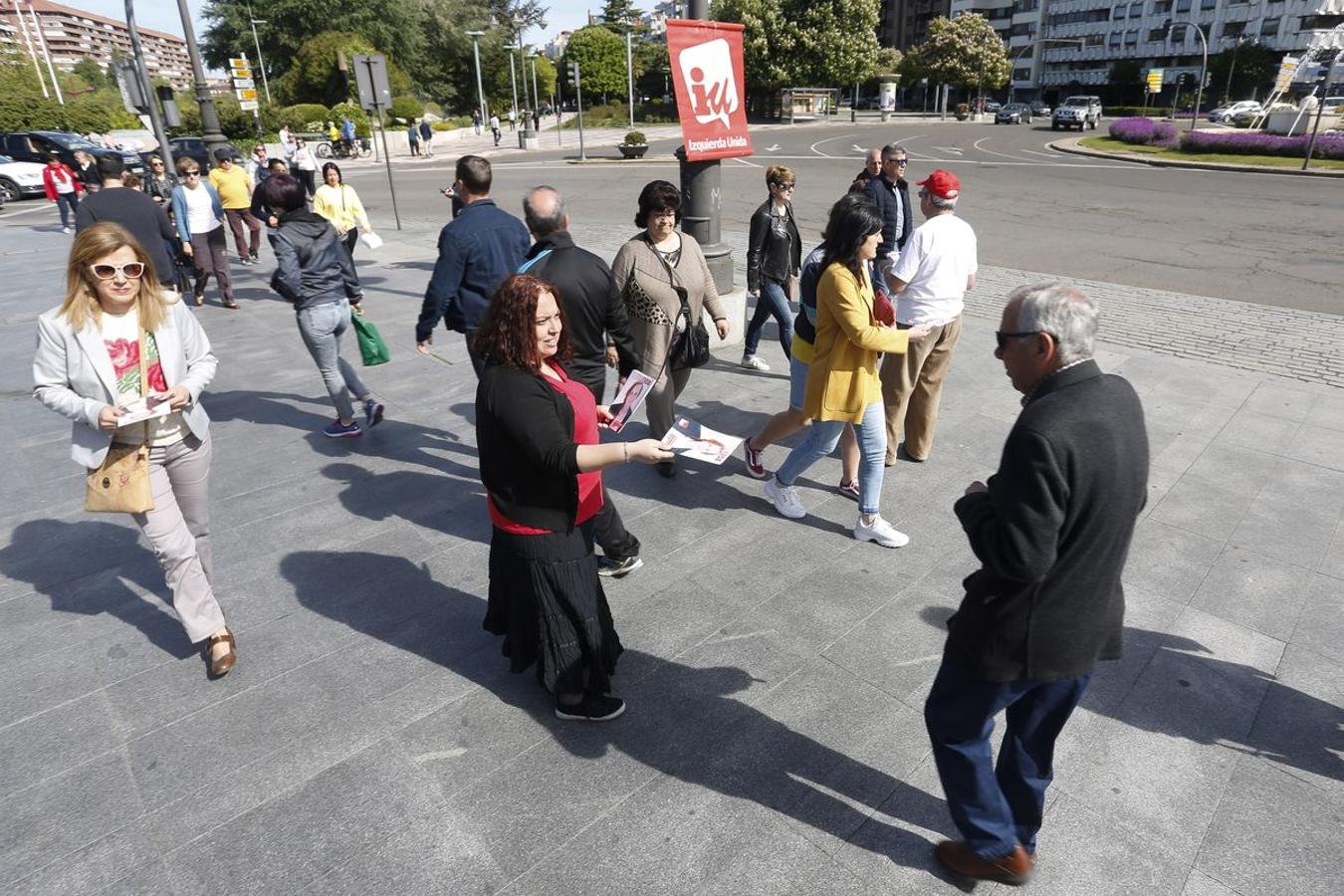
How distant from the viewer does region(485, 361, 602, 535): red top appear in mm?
2693

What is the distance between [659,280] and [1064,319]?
2.92 metres

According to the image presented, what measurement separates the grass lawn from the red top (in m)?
29.8

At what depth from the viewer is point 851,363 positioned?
4051 mm

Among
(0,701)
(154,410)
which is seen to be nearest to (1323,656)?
(154,410)

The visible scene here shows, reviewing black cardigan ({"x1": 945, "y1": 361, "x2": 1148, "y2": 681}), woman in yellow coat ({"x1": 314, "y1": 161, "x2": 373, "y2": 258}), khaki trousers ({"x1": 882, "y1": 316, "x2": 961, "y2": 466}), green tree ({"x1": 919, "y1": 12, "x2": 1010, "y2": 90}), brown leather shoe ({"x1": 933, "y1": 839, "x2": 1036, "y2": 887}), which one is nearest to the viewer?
black cardigan ({"x1": 945, "y1": 361, "x2": 1148, "y2": 681})

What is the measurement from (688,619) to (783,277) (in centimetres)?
382

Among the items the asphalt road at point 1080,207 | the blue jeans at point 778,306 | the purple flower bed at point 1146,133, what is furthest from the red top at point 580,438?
the purple flower bed at point 1146,133

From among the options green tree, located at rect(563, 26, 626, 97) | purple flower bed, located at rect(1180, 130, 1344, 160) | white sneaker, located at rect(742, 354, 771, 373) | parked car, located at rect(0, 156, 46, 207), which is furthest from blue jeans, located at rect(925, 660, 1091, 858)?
green tree, located at rect(563, 26, 626, 97)

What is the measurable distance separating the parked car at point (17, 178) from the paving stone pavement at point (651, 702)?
23694mm

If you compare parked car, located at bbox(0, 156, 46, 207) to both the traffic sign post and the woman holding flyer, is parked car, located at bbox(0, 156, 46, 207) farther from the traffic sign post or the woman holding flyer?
the woman holding flyer

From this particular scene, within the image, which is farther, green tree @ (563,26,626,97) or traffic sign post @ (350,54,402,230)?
green tree @ (563,26,626,97)

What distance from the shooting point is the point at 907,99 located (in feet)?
287

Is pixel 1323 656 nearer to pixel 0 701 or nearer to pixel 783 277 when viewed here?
pixel 783 277

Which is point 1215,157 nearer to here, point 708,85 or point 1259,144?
point 1259,144
